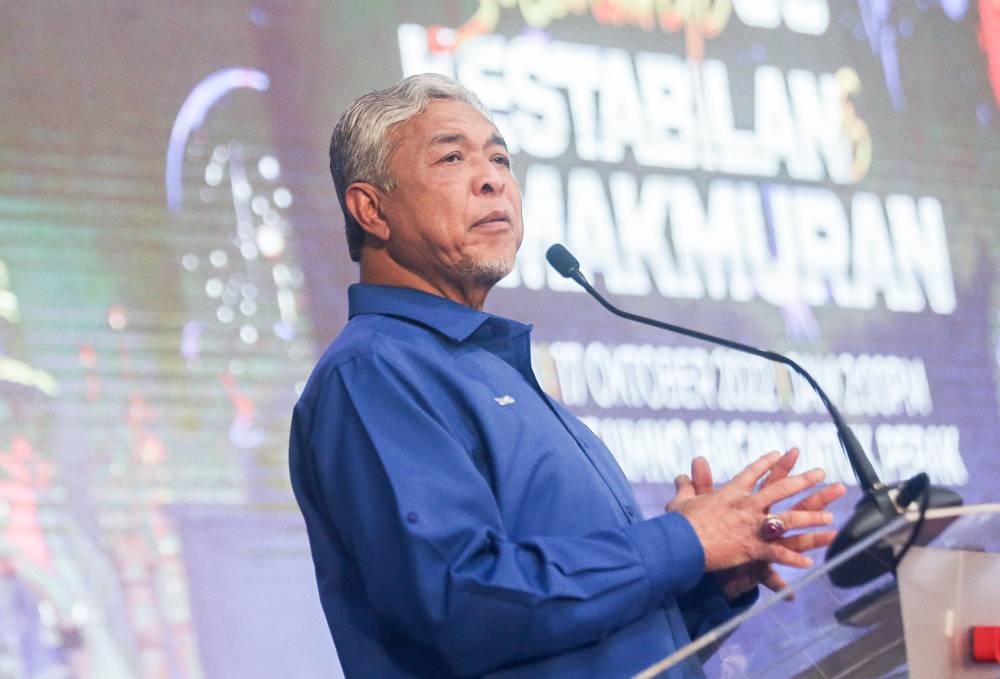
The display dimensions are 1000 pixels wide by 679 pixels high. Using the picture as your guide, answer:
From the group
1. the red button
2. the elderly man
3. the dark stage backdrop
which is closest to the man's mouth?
the elderly man

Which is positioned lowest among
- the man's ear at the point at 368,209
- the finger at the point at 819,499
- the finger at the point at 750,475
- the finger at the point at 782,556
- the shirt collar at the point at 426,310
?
the finger at the point at 782,556

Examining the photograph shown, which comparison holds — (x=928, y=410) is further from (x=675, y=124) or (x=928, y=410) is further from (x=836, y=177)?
(x=675, y=124)

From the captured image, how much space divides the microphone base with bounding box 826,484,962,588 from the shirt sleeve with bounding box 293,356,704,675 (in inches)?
8.8

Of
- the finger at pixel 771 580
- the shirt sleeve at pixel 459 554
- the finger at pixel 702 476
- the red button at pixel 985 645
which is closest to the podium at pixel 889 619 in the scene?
the red button at pixel 985 645

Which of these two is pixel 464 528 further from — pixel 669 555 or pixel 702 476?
pixel 702 476

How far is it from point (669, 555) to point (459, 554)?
0.24 metres

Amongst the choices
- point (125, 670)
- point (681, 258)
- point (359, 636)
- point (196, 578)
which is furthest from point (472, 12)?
point (359, 636)

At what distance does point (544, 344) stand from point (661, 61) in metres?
0.93

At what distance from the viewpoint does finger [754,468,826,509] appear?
154 centimetres

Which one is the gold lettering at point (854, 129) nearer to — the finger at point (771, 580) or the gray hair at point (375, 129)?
the gray hair at point (375, 129)

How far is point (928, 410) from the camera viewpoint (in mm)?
3809

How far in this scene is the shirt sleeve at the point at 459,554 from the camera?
4.77ft

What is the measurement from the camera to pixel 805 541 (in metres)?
1.58

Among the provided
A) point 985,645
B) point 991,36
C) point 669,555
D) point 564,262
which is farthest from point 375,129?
point 991,36
